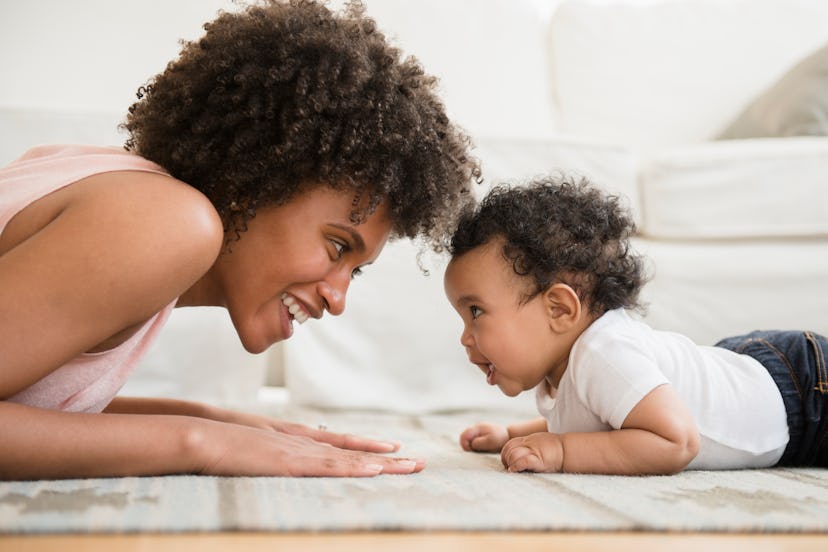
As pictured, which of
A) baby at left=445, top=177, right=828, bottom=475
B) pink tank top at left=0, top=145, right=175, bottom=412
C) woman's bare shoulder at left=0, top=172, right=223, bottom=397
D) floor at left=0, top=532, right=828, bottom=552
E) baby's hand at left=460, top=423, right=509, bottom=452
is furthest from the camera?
baby's hand at left=460, top=423, right=509, bottom=452

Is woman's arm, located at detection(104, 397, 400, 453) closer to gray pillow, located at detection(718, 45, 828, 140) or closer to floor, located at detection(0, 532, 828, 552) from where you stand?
floor, located at detection(0, 532, 828, 552)

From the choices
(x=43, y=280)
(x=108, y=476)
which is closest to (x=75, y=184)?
(x=43, y=280)

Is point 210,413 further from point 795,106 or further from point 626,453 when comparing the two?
point 795,106

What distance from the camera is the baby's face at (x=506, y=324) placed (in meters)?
1.21

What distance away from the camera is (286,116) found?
1031 mm

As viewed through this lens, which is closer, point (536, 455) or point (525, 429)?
point (536, 455)

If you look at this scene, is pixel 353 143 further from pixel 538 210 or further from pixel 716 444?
pixel 716 444

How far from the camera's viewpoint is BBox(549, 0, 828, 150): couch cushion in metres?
2.41

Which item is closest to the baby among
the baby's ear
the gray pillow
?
the baby's ear

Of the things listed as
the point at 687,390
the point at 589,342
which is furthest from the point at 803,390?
the point at 589,342

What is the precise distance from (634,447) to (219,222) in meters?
0.55

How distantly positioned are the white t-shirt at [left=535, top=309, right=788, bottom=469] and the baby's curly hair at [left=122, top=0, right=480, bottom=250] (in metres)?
0.32

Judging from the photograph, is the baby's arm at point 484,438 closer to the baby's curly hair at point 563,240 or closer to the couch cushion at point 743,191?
the baby's curly hair at point 563,240

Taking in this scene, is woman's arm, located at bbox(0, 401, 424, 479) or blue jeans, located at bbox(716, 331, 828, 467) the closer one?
woman's arm, located at bbox(0, 401, 424, 479)
